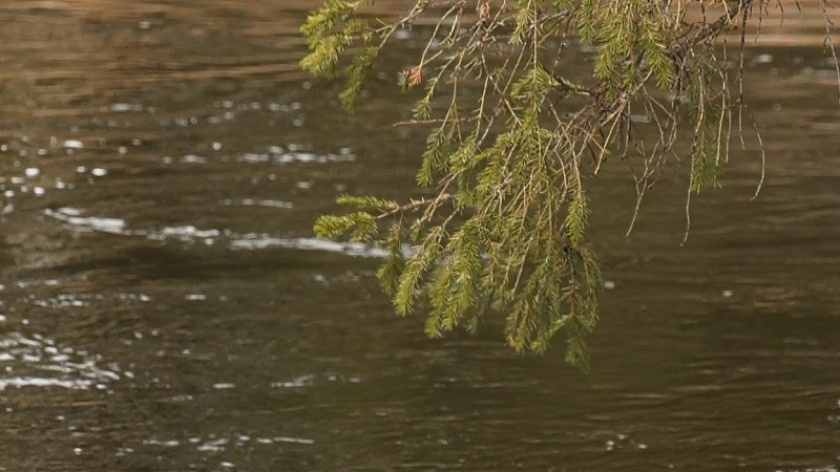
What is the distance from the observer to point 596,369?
9078mm

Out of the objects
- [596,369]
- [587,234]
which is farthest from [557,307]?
[587,234]

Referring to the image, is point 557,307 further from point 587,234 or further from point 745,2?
point 587,234

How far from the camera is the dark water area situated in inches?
315

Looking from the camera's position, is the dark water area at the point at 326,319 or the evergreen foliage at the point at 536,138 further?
the dark water area at the point at 326,319

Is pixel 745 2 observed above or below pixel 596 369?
above

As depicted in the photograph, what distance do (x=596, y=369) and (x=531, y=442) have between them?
1.20 metres

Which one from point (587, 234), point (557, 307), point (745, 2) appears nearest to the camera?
point (745, 2)

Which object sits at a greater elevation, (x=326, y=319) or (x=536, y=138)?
(x=536, y=138)

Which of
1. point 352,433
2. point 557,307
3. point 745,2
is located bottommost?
point 352,433

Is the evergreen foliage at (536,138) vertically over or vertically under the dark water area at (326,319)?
over

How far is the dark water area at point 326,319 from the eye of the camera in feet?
26.2

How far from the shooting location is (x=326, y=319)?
993cm

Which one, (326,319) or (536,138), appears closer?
(536,138)

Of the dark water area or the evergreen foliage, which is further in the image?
the dark water area
